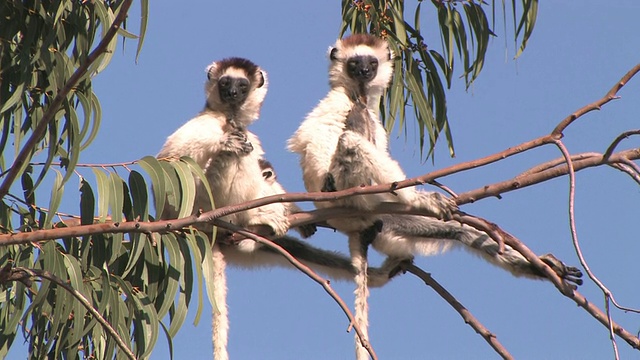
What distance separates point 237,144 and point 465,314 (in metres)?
1.66

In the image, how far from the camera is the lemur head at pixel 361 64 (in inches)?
269

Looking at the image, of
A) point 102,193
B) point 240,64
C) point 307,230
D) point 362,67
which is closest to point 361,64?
point 362,67

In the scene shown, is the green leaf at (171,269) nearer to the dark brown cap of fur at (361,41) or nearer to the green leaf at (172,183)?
the green leaf at (172,183)

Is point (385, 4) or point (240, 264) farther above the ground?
point (385, 4)

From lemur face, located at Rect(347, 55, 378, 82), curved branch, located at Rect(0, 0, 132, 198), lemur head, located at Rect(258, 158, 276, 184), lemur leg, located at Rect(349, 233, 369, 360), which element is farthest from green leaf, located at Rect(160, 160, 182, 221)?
lemur face, located at Rect(347, 55, 378, 82)

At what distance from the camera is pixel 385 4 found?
7.60 metres

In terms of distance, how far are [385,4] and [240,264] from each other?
90.8 inches

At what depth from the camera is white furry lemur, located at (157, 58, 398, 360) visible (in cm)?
595

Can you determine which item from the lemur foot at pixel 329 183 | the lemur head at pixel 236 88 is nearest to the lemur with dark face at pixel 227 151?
the lemur head at pixel 236 88

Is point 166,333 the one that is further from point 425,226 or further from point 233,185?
point 425,226

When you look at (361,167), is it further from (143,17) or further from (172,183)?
(143,17)

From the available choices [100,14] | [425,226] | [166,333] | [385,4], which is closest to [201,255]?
[166,333]

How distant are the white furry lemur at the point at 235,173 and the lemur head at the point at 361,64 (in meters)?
0.51

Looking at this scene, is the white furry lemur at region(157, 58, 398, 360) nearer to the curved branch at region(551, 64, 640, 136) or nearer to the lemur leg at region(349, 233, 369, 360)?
the lemur leg at region(349, 233, 369, 360)
